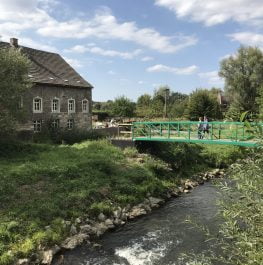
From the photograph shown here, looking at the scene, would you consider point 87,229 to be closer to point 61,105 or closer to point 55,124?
point 55,124

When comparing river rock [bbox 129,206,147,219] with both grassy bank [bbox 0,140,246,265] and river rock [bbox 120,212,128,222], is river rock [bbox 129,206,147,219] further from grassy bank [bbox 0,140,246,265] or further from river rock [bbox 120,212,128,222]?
grassy bank [bbox 0,140,246,265]

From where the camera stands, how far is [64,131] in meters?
29.7

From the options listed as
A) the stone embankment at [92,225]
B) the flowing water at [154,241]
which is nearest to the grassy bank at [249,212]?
the flowing water at [154,241]

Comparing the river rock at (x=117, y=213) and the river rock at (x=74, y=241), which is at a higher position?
the river rock at (x=117, y=213)

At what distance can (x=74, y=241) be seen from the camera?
1281 centimetres

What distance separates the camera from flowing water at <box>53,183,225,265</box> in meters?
11.6

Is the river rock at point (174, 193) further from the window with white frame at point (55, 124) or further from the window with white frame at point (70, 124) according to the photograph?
the window with white frame at point (70, 124)

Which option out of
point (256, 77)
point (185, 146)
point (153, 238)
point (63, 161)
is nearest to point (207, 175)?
point (185, 146)

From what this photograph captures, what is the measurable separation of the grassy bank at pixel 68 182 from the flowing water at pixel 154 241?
1.43m

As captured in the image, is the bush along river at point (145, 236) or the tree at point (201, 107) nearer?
the bush along river at point (145, 236)

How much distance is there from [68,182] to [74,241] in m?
4.38

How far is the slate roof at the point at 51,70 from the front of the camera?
30.0 m

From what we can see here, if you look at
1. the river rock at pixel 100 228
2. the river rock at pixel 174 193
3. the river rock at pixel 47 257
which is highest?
the river rock at pixel 174 193

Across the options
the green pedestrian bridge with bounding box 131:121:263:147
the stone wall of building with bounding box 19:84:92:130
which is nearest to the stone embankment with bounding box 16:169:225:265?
the green pedestrian bridge with bounding box 131:121:263:147
